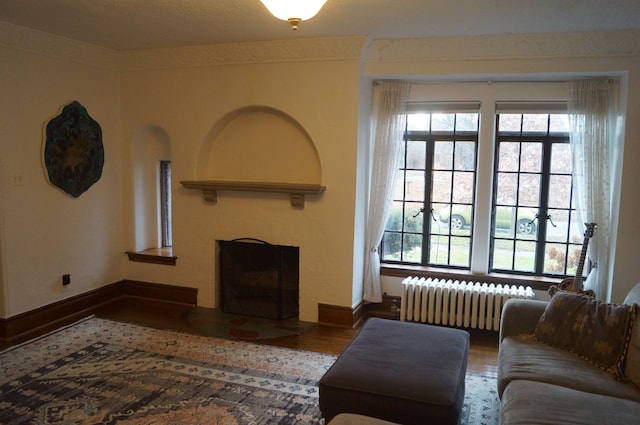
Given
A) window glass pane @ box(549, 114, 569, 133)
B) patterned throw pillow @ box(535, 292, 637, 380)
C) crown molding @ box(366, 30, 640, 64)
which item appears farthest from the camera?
window glass pane @ box(549, 114, 569, 133)

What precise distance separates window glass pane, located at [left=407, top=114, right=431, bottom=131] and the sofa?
228cm

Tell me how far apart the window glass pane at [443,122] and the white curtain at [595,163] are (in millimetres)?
1138

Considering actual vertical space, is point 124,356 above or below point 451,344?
below

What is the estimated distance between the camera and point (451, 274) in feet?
16.6

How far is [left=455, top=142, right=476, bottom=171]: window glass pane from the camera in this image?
16.6ft

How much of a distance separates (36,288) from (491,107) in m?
4.79

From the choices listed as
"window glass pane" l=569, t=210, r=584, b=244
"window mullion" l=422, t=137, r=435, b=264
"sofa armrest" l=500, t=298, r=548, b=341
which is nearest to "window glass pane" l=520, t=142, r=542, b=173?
"window glass pane" l=569, t=210, r=584, b=244

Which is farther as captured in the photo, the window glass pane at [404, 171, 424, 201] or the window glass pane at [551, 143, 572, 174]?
the window glass pane at [404, 171, 424, 201]

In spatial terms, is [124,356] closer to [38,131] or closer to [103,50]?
[38,131]

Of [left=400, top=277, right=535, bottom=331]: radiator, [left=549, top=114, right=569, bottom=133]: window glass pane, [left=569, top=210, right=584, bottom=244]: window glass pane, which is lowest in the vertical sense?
[left=400, top=277, right=535, bottom=331]: radiator

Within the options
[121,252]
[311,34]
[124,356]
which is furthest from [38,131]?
[311,34]

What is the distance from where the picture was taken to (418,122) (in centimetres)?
521

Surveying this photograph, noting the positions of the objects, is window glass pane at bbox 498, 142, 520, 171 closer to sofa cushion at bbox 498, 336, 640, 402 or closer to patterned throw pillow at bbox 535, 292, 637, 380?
patterned throw pillow at bbox 535, 292, 637, 380

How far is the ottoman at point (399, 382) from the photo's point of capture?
8.38 feet
